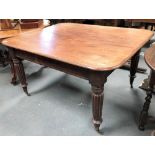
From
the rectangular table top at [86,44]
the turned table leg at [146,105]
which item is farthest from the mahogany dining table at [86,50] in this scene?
the turned table leg at [146,105]

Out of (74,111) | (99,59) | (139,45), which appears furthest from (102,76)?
(74,111)

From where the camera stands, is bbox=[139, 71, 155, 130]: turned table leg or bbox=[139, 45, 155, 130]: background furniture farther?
bbox=[139, 71, 155, 130]: turned table leg

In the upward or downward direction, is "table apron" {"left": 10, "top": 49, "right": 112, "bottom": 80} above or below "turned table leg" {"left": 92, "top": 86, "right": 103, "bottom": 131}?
above

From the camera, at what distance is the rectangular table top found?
3.81ft

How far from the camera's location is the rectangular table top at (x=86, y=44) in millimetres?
1162

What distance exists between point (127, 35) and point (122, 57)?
515mm

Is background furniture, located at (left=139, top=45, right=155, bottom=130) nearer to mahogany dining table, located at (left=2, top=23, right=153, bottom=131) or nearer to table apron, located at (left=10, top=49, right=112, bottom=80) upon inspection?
mahogany dining table, located at (left=2, top=23, right=153, bottom=131)

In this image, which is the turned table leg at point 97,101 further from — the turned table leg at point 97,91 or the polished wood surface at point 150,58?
the polished wood surface at point 150,58

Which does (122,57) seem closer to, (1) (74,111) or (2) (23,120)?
(1) (74,111)

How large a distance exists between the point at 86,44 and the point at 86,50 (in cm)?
14

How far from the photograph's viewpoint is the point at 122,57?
1.16 metres

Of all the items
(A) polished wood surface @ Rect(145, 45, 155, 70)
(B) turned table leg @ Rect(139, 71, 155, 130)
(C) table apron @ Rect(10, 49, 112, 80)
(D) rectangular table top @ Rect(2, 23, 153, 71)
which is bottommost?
(B) turned table leg @ Rect(139, 71, 155, 130)

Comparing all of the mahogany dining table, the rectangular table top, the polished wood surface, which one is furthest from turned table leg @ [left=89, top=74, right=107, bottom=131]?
the polished wood surface

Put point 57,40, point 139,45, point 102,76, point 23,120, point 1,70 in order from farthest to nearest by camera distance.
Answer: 1. point 1,70
2. point 23,120
3. point 57,40
4. point 139,45
5. point 102,76
